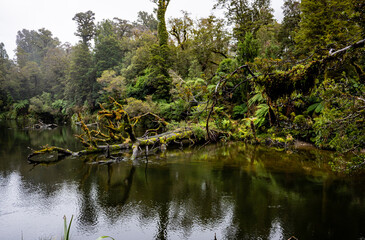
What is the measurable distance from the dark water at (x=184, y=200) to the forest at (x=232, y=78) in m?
1.16

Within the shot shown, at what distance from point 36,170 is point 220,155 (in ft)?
26.4

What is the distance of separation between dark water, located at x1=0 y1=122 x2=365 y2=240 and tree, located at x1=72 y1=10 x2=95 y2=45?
109ft

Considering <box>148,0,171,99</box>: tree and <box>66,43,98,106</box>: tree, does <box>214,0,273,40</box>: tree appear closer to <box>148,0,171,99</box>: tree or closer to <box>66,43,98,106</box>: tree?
<box>148,0,171,99</box>: tree

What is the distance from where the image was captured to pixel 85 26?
1519 inches

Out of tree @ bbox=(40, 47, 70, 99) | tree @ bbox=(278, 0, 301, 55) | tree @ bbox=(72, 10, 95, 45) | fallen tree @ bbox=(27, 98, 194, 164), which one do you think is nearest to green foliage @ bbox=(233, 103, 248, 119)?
fallen tree @ bbox=(27, 98, 194, 164)

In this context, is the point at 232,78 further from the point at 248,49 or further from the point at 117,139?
the point at 248,49

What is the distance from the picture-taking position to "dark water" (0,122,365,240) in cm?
501

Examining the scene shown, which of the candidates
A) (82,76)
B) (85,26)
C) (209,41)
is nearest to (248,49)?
(209,41)

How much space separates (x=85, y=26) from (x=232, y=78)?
138 feet

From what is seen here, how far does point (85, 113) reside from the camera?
35.5 meters

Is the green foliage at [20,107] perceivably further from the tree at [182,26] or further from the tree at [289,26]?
the tree at [289,26]

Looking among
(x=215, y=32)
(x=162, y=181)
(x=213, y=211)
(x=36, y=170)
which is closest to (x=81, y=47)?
(x=215, y=32)

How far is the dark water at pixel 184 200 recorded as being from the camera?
Result: 5.01 meters

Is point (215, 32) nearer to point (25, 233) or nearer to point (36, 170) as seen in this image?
point (36, 170)
